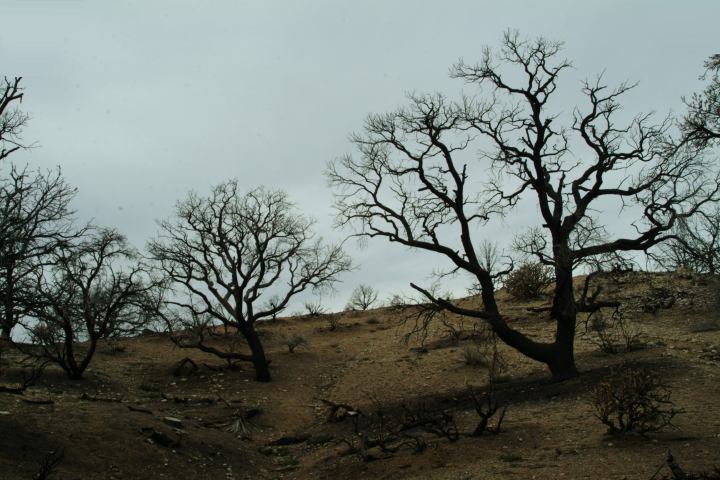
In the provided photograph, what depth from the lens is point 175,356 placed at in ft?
89.1

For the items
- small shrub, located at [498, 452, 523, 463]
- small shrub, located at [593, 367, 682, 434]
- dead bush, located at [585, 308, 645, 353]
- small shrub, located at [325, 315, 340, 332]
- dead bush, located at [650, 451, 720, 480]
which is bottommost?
small shrub, located at [498, 452, 523, 463]

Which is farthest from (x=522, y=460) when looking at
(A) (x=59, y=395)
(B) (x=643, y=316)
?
(B) (x=643, y=316)

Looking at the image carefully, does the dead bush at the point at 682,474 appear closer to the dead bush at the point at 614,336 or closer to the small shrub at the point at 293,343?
the dead bush at the point at 614,336

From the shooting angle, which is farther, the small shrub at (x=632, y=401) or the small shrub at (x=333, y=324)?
the small shrub at (x=333, y=324)

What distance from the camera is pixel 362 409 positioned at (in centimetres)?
1809

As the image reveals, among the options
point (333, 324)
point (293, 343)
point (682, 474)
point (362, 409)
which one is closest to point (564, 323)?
point (362, 409)

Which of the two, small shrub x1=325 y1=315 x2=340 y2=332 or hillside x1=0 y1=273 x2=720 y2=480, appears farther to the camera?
small shrub x1=325 y1=315 x2=340 y2=332

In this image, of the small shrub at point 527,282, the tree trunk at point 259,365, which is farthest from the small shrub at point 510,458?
the small shrub at point 527,282

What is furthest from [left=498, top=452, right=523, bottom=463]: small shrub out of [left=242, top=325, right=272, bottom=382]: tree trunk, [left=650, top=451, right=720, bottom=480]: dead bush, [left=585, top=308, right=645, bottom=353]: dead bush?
[left=242, top=325, right=272, bottom=382]: tree trunk

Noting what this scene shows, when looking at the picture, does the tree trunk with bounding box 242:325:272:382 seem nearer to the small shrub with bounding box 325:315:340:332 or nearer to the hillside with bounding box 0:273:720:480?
the hillside with bounding box 0:273:720:480

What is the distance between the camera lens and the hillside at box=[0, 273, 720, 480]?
9875 millimetres

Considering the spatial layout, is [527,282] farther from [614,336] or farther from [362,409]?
[362,409]

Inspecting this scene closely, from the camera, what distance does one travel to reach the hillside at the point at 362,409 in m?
9.88

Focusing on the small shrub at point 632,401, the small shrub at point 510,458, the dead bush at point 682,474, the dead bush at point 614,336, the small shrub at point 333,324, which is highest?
the small shrub at point 333,324
